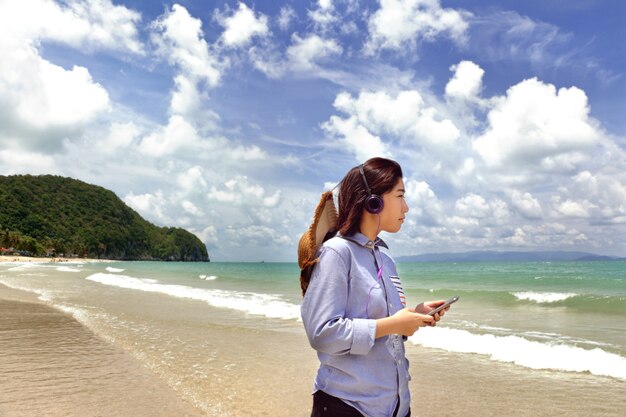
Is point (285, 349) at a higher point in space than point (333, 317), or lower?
lower

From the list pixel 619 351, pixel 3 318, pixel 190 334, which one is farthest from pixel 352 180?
pixel 3 318

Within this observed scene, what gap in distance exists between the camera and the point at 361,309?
1.90 metres

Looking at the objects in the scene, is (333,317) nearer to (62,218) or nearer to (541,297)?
(541,297)

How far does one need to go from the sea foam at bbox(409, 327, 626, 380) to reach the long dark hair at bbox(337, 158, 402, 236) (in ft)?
24.4

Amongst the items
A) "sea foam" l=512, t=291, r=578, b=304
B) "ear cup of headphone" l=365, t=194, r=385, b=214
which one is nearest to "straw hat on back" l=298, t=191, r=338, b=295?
"ear cup of headphone" l=365, t=194, r=385, b=214

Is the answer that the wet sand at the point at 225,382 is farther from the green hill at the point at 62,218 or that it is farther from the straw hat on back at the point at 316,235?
the green hill at the point at 62,218

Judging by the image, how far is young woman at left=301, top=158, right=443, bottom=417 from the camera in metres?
1.80

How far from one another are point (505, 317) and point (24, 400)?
47.3ft

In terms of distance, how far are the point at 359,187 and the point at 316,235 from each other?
0.28 m

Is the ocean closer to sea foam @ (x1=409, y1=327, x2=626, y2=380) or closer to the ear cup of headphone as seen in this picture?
sea foam @ (x1=409, y1=327, x2=626, y2=380)

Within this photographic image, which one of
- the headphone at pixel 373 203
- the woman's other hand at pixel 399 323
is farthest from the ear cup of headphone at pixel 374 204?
the woman's other hand at pixel 399 323

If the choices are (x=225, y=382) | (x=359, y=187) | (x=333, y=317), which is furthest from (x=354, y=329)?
(x=225, y=382)

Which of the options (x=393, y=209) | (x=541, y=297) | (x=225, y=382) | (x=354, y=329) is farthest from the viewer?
(x=541, y=297)

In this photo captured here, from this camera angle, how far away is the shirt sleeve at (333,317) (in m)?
1.78
